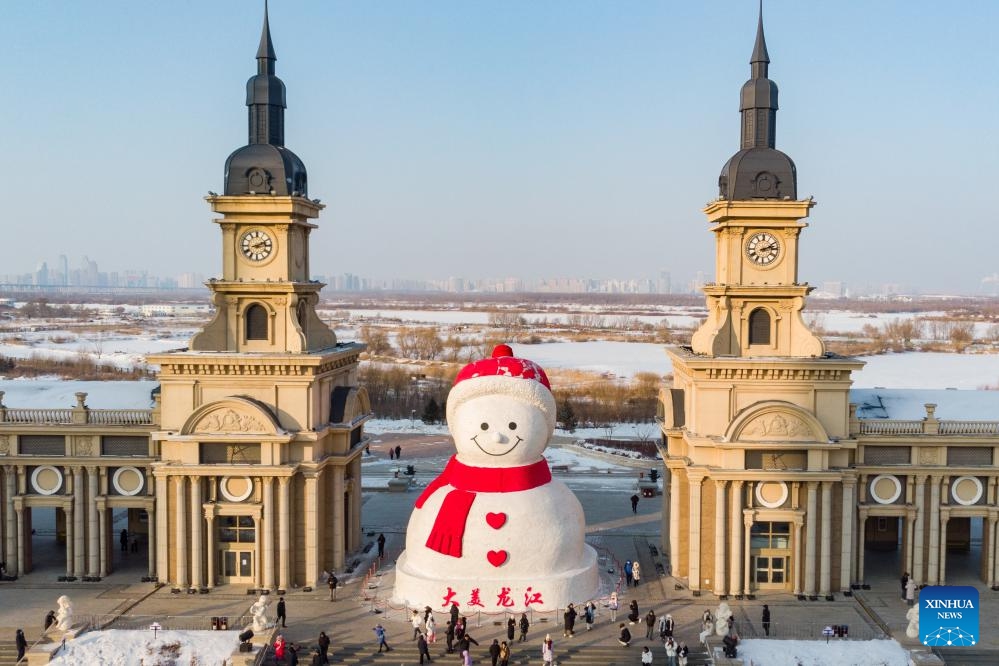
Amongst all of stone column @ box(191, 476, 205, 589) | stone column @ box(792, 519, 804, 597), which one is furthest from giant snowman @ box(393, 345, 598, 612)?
stone column @ box(792, 519, 804, 597)

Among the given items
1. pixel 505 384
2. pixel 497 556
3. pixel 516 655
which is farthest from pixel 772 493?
pixel 516 655

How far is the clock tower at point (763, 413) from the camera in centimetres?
3089

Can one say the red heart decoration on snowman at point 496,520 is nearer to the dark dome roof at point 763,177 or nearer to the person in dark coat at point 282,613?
the person in dark coat at point 282,613

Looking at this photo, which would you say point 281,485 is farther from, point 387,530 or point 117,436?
point 387,530

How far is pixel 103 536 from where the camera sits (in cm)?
3316

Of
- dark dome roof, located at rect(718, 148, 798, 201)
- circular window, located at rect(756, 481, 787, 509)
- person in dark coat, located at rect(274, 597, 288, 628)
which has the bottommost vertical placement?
person in dark coat, located at rect(274, 597, 288, 628)

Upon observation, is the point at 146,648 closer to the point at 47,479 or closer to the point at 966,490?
the point at 47,479

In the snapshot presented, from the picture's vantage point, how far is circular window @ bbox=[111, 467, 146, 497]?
108 feet

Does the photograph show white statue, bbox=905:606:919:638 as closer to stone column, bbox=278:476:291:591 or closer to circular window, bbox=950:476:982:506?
circular window, bbox=950:476:982:506

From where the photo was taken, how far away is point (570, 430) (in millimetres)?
63906

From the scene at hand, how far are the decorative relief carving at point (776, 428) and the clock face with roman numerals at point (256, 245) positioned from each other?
1681cm

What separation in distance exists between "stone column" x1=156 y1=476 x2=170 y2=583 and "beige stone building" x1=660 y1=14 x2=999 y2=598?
1707 cm

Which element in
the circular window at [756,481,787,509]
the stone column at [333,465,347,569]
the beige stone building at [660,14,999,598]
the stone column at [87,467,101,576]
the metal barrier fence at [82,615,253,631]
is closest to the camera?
the metal barrier fence at [82,615,253,631]

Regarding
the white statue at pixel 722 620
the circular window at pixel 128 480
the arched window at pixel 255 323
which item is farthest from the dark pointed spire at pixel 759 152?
the circular window at pixel 128 480
